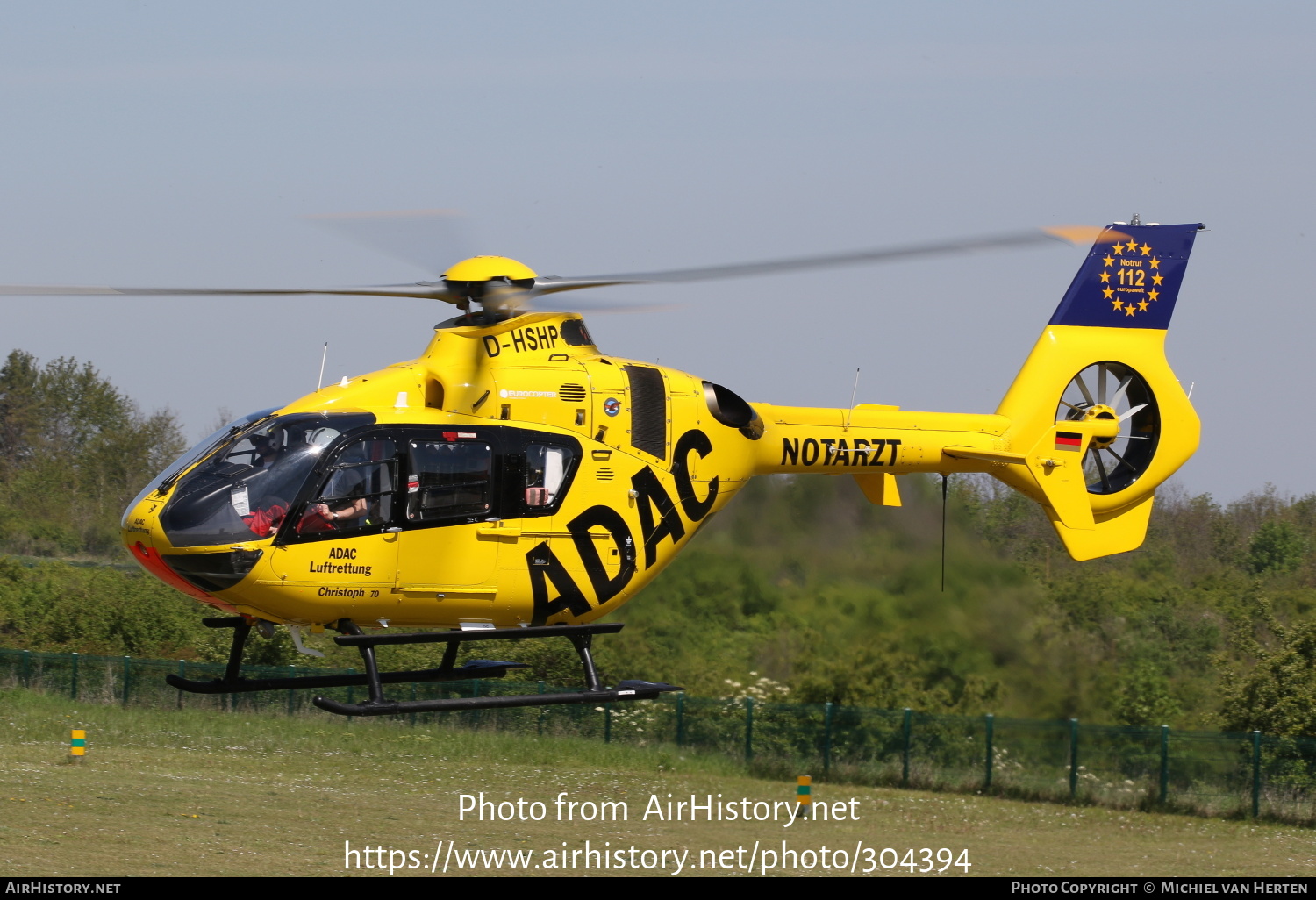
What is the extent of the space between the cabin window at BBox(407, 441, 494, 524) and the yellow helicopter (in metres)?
0.02

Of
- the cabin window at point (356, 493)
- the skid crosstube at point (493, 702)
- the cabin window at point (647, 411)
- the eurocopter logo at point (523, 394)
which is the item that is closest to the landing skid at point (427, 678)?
the skid crosstube at point (493, 702)

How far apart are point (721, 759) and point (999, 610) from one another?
7.70 meters

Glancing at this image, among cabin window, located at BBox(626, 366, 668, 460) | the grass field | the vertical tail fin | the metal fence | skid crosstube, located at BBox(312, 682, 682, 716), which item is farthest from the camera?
the metal fence

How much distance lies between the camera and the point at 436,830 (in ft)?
81.9

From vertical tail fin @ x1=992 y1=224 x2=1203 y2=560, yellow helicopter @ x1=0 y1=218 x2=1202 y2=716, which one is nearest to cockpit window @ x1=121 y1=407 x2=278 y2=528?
yellow helicopter @ x1=0 y1=218 x2=1202 y2=716

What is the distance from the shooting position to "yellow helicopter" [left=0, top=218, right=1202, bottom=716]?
12.5m

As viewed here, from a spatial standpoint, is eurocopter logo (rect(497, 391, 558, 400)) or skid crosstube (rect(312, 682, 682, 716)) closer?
skid crosstube (rect(312, 682, 682, 716))

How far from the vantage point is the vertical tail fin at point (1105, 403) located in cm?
1705

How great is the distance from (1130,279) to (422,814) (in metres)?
15.1

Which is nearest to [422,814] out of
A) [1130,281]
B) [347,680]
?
[347,680]

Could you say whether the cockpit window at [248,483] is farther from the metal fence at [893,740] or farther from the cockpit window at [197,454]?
the metal fence at [893,740]

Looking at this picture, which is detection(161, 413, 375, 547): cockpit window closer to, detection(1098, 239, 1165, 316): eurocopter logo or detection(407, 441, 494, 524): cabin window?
detection(407, 441, 494, 524): cabin window

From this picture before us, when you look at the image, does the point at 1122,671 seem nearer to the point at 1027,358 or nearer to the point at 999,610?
the point at 999,610
